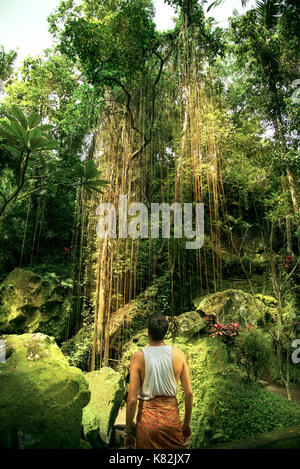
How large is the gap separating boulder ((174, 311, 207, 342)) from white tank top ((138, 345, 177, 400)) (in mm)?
2809

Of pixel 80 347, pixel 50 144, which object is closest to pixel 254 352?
pixel 80 347

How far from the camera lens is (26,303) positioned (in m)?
4.60

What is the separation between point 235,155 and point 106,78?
3468mm

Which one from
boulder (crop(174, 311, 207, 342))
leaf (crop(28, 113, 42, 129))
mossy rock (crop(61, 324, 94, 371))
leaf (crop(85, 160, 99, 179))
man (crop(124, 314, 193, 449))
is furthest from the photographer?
mossy rock (crop(61, 324, 94, 371))

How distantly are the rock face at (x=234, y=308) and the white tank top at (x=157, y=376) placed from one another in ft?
9.85

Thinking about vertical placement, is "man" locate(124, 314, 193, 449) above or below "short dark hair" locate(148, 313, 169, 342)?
below

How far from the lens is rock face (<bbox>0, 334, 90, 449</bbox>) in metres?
1.44

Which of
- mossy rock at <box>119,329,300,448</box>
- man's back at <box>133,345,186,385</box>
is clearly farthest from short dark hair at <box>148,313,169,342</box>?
mossy rock at <box>119,329,300,448</box>

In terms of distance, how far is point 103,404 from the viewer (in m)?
2.65

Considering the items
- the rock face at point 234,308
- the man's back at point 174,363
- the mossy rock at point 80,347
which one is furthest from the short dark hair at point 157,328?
the mossy rock at point 80,347

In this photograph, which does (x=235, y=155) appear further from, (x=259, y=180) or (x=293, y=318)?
(x=293, y=318)

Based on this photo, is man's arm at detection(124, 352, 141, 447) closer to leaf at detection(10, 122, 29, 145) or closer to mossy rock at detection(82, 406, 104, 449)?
leaf at detection(10, 122, 29, 145)

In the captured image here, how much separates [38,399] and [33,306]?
344 centimetres
